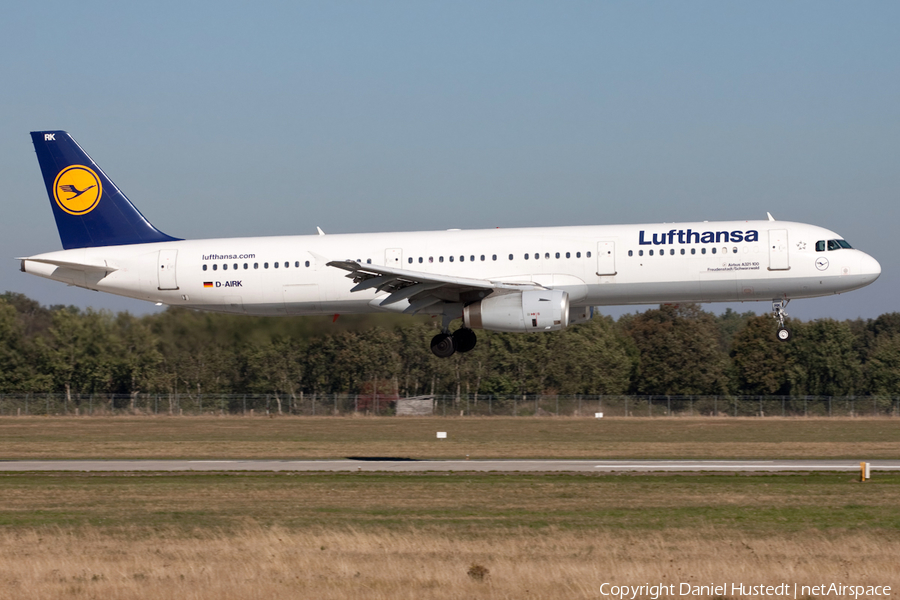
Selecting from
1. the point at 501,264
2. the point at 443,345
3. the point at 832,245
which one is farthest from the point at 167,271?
the point at 832,245

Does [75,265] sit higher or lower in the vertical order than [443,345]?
higher

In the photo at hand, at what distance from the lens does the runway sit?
3262cm

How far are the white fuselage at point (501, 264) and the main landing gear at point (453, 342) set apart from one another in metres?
1.77

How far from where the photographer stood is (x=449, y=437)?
51312 mm

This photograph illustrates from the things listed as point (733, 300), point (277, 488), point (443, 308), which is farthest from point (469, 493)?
point (733, 300)

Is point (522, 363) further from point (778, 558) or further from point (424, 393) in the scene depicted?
point (778, 558)

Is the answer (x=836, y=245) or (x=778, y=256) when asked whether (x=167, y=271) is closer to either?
(x=778, y=256)

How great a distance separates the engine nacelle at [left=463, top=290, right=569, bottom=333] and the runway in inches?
180

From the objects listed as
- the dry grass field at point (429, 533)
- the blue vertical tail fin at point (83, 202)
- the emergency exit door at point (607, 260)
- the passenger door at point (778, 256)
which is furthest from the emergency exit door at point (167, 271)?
the passenger door at point (778, 256)

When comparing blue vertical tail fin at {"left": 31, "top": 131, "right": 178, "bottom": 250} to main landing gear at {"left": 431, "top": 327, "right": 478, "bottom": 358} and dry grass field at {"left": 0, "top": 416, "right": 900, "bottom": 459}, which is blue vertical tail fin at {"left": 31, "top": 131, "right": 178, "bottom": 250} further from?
main landing gear at {"left": 431, "top": 327, "right": 478, "bottom": 358}

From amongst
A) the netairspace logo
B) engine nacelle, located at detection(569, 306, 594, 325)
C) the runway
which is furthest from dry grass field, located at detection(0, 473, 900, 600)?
engine nacelle, located at detection(569, 306, 594, 325)

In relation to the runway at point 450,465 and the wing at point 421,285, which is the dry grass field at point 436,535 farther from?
the wing at point 421,285

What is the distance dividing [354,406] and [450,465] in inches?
1284

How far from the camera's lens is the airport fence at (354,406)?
6594cm
